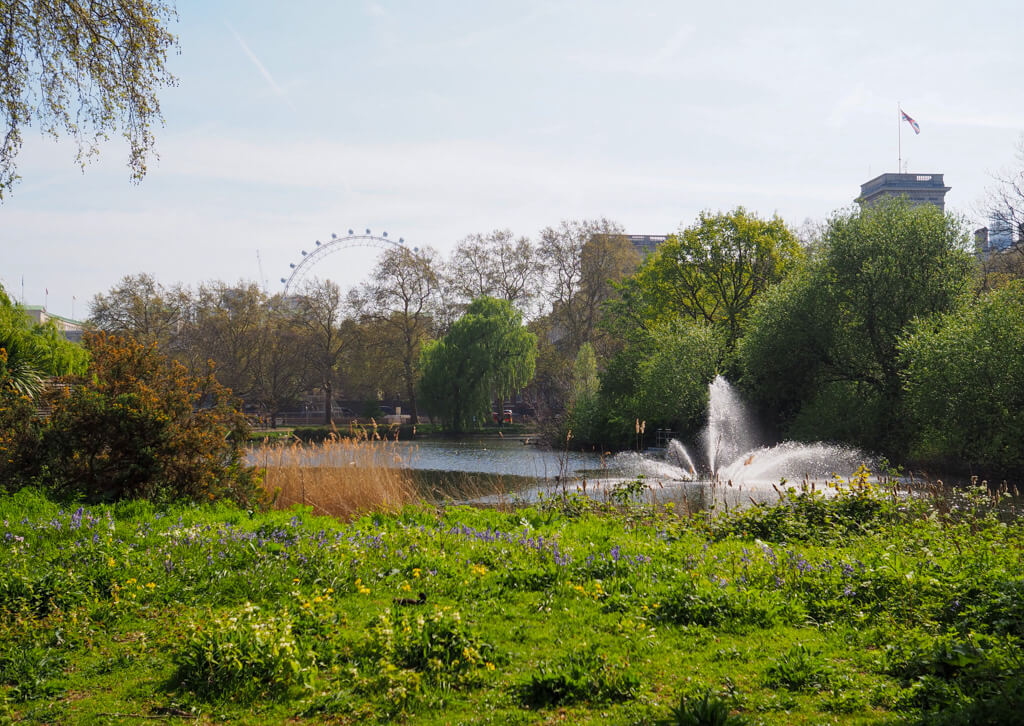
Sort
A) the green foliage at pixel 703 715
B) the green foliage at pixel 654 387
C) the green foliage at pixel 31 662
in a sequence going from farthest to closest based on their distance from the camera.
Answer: the green foliage at pixel 654 387 → the green foliage at pixel 31 662 → the green foliage at pixel 703 715

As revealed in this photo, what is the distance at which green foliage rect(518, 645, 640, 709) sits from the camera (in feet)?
13.2

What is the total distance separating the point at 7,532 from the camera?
677 cm

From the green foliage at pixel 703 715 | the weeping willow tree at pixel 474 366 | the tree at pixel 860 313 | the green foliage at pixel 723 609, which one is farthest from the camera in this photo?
the weeping willow tree at pixel 474 366

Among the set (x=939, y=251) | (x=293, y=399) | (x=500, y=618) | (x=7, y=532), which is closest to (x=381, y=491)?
(x=7, y=532)

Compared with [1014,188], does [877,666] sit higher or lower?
lower

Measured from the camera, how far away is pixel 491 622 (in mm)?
5391

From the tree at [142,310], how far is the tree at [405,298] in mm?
13578

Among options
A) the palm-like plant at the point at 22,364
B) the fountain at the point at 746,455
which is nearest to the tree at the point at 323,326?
the fountain at the point at 746,455

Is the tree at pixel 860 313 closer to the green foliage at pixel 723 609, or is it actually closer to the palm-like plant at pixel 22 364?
the green foliage at pixel 723 609

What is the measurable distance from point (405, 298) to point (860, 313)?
1564 inches

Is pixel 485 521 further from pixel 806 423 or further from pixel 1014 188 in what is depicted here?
pixel 1014 188

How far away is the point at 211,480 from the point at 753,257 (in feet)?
115

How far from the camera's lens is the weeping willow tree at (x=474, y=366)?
48.8 metres

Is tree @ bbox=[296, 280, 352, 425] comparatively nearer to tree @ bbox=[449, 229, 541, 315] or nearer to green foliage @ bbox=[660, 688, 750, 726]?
tree @ bbox=[449, 229, 541, 315]
